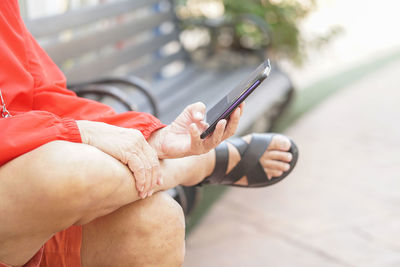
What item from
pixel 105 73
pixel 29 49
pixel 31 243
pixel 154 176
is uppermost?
pixel 29 49

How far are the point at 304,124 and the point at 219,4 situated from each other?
51.7 inches

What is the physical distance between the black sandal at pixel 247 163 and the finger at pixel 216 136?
0.90ft

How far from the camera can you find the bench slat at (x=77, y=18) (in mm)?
2330

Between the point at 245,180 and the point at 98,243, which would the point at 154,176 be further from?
the point at 245,180

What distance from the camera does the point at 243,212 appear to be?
2.51 metres

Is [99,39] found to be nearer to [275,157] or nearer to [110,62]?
[110,62]

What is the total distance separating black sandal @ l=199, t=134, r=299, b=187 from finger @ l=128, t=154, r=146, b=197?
47 cm

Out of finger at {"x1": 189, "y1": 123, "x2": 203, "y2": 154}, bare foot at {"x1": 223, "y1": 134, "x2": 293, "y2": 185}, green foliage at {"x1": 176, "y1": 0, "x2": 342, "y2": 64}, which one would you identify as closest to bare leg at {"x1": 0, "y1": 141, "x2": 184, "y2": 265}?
finger at {"x1": 189, "y1": 123, "x2": 203, "y2": 154}

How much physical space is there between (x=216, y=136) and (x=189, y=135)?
11 centimetres

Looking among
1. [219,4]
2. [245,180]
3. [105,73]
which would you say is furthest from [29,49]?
[219,4]

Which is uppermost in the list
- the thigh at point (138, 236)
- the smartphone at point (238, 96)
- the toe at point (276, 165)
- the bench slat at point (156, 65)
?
the smartphone at point (238, 96)

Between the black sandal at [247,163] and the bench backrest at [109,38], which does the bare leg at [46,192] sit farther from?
the bench backrest at [109,38]

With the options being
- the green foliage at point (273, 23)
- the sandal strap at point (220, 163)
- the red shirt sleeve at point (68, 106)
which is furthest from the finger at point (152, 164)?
the green foliage at point (273, 23)

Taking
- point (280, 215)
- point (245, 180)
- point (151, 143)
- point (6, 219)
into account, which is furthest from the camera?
point (280, 215)
